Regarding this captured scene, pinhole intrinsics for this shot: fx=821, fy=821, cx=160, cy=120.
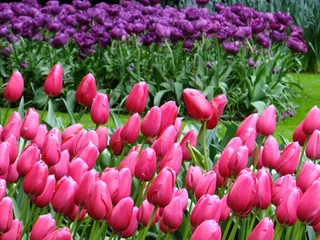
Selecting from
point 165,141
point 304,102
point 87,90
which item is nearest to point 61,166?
point 165,141

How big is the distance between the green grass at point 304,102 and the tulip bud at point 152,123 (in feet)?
15.9

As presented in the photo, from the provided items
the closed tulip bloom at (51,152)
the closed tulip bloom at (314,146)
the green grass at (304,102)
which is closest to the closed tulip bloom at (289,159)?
the closed tulip bloom at (314,146)

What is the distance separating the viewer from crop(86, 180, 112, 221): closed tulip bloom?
1.63 meters

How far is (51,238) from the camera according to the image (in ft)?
4.99

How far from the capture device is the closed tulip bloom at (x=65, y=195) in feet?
5.69

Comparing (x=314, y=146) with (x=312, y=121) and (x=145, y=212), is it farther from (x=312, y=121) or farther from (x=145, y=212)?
(x=145, y=212)

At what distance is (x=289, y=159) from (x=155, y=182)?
507 mm

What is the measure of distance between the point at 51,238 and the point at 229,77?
23.1 ft

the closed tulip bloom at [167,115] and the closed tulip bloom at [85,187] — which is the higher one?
the closed tulip bloom at [85,187]

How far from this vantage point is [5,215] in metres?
1.60

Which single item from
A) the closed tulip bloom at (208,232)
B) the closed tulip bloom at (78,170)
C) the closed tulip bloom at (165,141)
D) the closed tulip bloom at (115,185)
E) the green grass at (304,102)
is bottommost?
the green grass at (304,102)

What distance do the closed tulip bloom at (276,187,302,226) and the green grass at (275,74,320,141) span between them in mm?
5213

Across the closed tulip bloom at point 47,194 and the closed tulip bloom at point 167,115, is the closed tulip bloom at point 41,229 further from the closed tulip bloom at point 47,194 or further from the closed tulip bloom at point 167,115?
the closed tulip bloom at point 167,115

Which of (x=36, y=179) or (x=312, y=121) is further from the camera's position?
(x=312, y=121)
